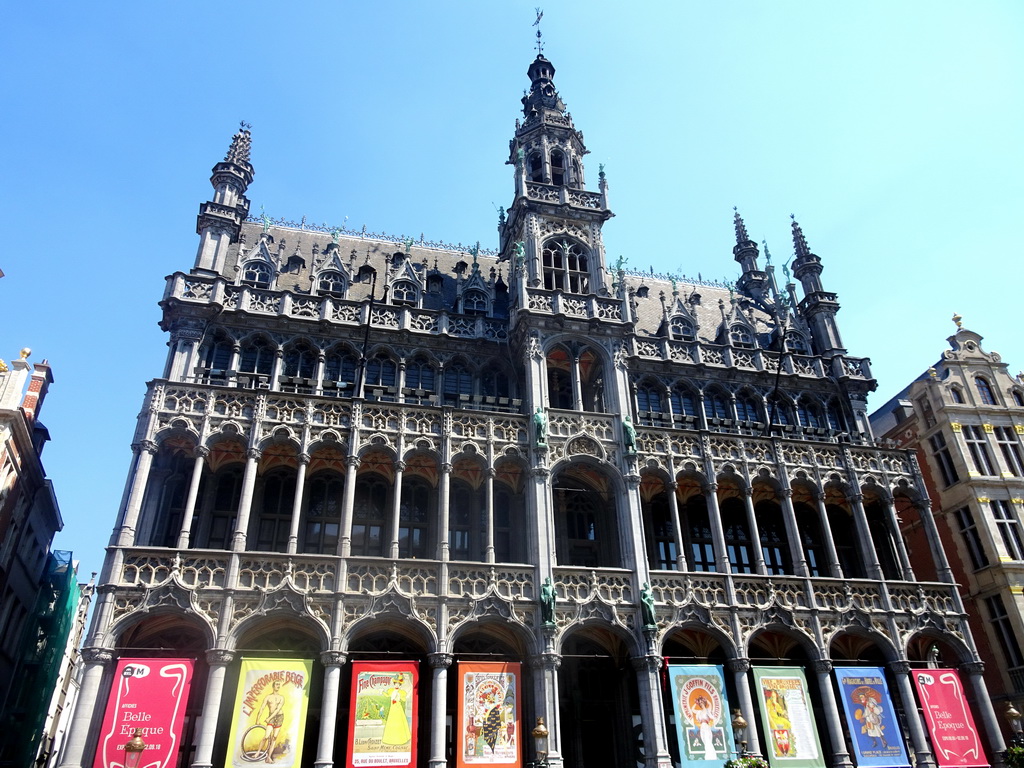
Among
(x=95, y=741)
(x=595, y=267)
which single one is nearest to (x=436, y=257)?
(x=595, y=267)

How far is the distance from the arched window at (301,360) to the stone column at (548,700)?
15409 mm

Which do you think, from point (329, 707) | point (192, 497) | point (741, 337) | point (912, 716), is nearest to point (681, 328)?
point (741, 337)

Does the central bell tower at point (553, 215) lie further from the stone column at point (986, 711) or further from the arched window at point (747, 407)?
the stone column at point (986, 711)

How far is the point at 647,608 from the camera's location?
2805 cm

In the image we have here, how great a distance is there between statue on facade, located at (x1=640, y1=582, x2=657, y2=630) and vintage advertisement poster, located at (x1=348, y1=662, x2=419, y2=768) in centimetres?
840

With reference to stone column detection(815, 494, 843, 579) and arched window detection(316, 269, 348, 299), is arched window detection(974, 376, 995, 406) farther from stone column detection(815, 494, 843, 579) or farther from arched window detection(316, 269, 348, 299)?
arched window detection(316, 269, 348, 299)

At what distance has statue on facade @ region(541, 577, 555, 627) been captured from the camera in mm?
27047

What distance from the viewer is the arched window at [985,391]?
4162 cm

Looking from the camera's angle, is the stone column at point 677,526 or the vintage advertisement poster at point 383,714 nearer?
the vintage advertisement poster at point 383,714

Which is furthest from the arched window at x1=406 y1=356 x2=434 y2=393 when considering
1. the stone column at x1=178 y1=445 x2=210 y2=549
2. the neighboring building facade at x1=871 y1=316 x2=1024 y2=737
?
the neighboring building facade at x1=871 y1=316 x2=1024 y2=737

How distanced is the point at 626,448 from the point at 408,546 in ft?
31.9

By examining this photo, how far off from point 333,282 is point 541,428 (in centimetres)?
1298

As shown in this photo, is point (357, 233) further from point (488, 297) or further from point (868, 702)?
point (868, 702)

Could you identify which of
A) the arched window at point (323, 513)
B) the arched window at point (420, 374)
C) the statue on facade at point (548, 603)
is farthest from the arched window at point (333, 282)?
the statue on facade at point (548, 603)
